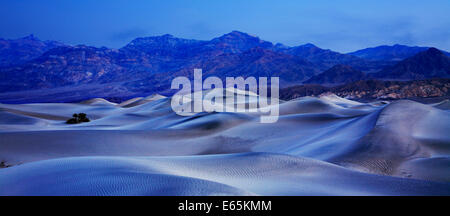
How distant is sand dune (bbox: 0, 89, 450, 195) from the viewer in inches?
240

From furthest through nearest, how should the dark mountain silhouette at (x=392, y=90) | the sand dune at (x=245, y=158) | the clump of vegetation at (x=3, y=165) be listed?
the dark mountain silhouette at (x=392, y=90)
the clump of vegetation at (x=3, y=165)
the sand dune at (x=245, y=158)

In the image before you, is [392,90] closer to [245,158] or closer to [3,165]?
[245,158]

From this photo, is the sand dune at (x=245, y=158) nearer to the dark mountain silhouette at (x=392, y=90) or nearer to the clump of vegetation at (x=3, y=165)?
the clump of vegetation at (x=3, y=165)

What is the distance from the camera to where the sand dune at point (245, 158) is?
609cm

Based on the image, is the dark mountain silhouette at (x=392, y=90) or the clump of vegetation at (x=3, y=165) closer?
the clump of vegetation at (x=3, y=165)

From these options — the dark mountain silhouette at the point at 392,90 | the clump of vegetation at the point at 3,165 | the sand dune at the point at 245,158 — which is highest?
the dark mountain silhouette at the point at 392,90

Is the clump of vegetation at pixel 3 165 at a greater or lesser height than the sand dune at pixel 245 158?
lesser

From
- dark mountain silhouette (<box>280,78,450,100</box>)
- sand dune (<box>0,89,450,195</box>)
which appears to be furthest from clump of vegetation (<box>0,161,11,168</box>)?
dark mountain silhouette (<box>280,78,450,100</box>)

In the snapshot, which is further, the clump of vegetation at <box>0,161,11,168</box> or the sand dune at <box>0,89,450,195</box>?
the clump of vegetation at <box>0,161,11,168</box>

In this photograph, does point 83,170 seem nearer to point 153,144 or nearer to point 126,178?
point 126,178

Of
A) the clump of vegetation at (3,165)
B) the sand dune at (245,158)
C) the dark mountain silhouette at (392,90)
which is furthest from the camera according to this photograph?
the dark mountain silhouette at (392,90)

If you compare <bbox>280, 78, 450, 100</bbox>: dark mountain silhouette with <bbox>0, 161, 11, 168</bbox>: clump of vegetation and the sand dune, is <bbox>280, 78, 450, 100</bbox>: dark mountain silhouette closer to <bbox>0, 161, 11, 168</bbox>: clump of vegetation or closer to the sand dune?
the sand dune

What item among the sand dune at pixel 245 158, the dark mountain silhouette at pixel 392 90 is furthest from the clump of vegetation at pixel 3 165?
the dark mountain silhouette at pixel 392 90
